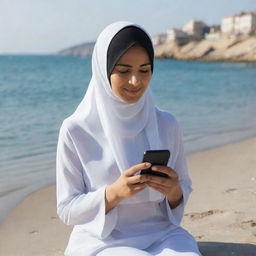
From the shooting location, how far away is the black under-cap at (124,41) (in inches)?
94.8

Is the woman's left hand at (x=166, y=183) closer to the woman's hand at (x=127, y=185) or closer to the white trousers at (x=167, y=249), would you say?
the woman's hand at (x=127, y=185)

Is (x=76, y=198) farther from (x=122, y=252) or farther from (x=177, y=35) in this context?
(x=177, y=35)

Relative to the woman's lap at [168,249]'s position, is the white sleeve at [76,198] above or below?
above

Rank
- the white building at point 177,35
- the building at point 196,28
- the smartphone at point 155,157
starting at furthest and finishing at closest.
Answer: the building at point 196,28
the white building at point 177,35
the smartphone at point 155,157

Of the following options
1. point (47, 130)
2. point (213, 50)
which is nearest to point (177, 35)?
point (213, 50)

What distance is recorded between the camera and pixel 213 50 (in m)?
86.6

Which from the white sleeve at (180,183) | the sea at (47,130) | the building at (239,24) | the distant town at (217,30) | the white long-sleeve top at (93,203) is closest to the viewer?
the white long-sleeve top at (93,203)

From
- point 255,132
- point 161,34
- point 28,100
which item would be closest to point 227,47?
point 161,34

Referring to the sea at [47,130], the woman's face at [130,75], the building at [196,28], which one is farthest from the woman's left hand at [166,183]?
the building at [196,28]

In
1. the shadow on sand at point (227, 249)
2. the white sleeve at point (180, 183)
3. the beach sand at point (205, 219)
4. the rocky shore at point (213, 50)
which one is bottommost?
the rocky shore at point (213, 50)

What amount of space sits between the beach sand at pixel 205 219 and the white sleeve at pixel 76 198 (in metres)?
1.11

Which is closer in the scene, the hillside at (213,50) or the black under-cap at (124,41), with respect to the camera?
the black under-cap at (124,41)

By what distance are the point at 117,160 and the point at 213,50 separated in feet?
284

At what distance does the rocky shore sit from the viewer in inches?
2948
